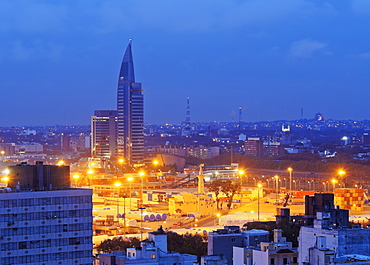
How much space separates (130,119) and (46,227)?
279ft

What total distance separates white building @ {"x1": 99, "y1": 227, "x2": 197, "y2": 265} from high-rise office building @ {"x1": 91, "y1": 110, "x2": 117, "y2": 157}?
8591 cm

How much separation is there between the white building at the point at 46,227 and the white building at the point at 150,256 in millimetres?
1248

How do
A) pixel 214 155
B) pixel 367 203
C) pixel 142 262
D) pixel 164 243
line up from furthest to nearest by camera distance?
pixel 214 155 < pixel 367 203 < pixel 164 243 < pixel 142 262

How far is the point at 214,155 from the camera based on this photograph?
5162 inches

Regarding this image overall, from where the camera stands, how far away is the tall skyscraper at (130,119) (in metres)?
110

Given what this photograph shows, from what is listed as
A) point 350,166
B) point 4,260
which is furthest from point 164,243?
point 350,166

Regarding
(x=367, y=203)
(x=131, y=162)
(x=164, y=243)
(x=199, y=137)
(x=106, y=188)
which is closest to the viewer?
(x=164, y=243)

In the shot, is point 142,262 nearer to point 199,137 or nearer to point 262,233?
point 262,233

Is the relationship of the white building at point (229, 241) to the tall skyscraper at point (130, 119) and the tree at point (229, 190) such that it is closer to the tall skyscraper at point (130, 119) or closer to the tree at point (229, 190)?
the tree at point (229, 190)

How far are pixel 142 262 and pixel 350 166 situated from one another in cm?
7203

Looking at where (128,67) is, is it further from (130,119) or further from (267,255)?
(267,255)

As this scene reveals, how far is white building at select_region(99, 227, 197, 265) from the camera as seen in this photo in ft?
76.7

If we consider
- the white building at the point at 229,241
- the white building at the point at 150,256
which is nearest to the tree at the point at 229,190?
the white building at the point at 229,241

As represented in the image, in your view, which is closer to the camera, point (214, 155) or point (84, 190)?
point (84, 190)
